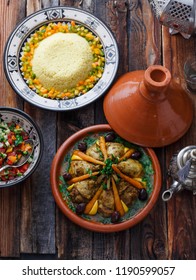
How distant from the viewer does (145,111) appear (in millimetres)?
1886

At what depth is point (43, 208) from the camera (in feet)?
6.42

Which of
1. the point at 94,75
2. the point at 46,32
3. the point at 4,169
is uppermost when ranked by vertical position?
the point at 46,32

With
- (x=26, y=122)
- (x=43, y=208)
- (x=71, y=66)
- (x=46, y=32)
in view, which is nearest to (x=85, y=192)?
(x=43, y=208)

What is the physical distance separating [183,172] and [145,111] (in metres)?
0.23

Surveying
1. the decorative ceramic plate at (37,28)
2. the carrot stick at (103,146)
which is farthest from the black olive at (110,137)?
the decorative ceramic plate at (37,28)

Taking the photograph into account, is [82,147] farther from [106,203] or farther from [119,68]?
[119,68]

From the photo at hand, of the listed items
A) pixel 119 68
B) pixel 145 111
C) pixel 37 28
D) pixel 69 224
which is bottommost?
Answer: pixel 69 224

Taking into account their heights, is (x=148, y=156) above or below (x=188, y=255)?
above

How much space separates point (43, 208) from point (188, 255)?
50cm

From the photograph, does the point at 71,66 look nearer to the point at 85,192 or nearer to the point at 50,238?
the point at 85,192

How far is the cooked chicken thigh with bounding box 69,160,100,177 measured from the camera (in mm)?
1908

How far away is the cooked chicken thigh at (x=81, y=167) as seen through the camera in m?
1.91

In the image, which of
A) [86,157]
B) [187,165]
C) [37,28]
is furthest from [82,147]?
[37,28]

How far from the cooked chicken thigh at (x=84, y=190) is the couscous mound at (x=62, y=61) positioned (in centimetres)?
35
